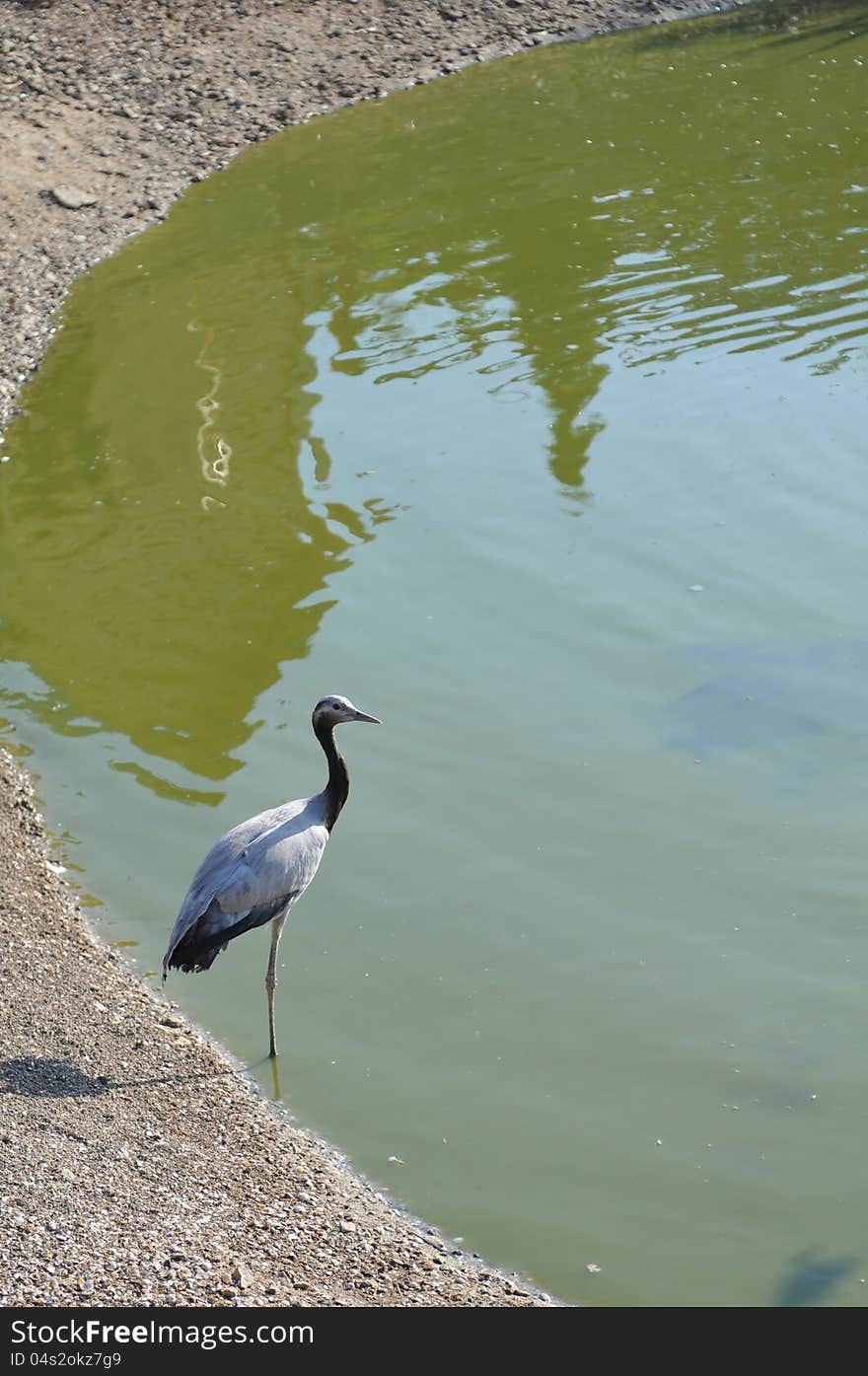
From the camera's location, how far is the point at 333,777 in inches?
380

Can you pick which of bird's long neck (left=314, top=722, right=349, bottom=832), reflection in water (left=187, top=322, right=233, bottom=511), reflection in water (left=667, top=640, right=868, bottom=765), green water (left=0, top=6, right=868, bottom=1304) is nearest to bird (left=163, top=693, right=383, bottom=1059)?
bird's long neck (left=314, top=722, right=349, bottom=832)

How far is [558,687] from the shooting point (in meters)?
13.1

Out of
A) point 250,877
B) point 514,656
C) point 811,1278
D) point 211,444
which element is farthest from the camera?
point 211,444

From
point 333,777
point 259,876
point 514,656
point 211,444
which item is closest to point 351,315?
point 211,444

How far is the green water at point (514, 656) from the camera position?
8922 millimetres

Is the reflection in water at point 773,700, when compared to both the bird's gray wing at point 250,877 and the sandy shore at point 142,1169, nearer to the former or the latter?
the bird's gray wing at point 250,877

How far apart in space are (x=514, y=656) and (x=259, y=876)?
481 cm

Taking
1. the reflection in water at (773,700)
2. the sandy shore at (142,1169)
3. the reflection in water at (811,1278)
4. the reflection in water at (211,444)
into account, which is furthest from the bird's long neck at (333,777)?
the reflection in water at (211,444)

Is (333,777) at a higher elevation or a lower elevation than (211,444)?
higher

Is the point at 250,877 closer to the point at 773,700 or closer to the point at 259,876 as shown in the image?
the point at 259,876

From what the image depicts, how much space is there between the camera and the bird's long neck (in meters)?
9.63

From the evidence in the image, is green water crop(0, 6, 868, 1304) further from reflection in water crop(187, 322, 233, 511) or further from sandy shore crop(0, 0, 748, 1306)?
sandy shore crop(0, 0, 748, 1306)

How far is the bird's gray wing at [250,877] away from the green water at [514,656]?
0.99m

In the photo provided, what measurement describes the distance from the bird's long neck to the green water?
1197mm
